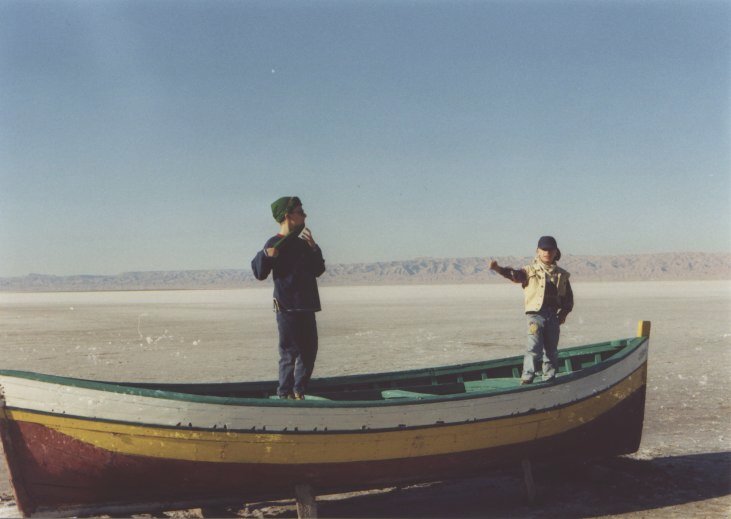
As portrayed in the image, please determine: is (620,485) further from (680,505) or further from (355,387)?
(355,387)

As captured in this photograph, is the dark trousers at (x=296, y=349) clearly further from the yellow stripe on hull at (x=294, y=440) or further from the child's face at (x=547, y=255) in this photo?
the child's face at (x=547, y=255)

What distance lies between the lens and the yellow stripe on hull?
488 cm

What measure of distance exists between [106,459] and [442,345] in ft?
51.7

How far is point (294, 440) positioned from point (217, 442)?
22.3 inches

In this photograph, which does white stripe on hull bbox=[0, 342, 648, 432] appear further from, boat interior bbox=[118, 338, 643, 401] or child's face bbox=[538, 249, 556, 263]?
child's face bbox=[538, 249, 556, 263]

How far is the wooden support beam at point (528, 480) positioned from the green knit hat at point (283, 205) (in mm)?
3169

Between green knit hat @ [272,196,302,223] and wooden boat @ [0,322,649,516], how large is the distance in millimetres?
1516

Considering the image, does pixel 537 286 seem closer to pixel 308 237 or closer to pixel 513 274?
pixel 513 274

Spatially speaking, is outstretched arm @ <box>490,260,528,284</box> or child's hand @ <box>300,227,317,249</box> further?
outstretched arm @ <box>490,260,528,284</box>

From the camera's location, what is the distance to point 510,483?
7141 millimetres

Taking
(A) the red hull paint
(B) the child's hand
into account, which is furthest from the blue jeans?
(B) the child's hand

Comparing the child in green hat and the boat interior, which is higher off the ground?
the child in green hat

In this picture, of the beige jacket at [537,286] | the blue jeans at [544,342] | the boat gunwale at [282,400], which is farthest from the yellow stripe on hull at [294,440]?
the beige jacket at [537,286]

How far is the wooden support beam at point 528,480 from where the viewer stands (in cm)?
634
